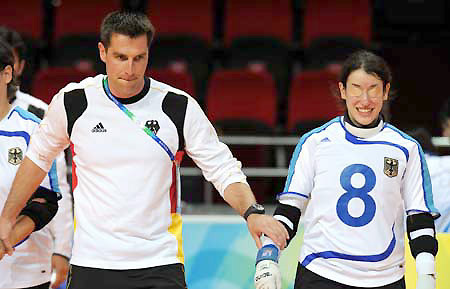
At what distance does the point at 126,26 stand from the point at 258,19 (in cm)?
598

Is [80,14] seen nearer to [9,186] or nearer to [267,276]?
[9,186]

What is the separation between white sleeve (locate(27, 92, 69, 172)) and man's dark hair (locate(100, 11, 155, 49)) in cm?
32

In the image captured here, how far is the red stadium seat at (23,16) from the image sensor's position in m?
9.50

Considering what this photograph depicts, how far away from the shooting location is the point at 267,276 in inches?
140

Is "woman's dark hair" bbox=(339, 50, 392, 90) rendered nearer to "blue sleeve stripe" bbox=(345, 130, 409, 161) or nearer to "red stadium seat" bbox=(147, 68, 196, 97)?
"blue sleeve stripe" bbox=(345, 130, 409, 161)

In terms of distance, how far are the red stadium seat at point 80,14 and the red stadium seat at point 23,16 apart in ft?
0.65

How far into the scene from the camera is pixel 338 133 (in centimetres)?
390

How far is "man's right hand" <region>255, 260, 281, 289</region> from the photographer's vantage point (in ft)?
11.6

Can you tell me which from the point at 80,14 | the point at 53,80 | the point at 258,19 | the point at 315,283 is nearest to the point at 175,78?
the point at 53,80

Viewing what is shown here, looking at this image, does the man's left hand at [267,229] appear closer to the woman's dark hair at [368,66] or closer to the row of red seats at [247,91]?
the woman's dark hair at [368,66]

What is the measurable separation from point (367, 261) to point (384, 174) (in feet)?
1.22

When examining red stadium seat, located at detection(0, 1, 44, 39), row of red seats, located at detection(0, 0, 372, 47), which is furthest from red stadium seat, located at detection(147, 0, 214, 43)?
red stadium seat, located at detection(0, 1, 44, 39)

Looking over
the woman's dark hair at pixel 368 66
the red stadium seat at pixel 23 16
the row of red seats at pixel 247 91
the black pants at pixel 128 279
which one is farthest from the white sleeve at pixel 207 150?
the red stadium seat at pixel 23 16

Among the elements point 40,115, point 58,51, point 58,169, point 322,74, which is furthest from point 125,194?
point 58,51
